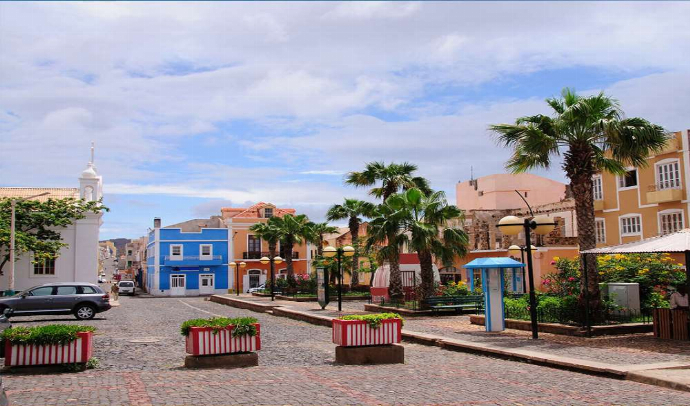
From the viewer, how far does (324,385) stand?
966 centimetres

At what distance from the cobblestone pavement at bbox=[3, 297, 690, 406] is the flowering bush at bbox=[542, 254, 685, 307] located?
8.11m

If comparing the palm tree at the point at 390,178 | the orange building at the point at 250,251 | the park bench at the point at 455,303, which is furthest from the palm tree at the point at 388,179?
the orange building at the point at 250,251

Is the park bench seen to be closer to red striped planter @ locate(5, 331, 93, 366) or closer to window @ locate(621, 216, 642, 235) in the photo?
window @ locate(621, 216, 642, 235)

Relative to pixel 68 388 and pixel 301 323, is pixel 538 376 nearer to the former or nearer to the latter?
pixel 68 388

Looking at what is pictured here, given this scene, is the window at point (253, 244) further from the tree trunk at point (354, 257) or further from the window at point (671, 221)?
the window at point (671, 221)

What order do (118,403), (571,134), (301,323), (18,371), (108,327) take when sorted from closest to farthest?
(118,403), (18,371), (571,134), (108,327), (301,323)

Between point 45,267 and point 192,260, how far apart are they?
27669 millimetres

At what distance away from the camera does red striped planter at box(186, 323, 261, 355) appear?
37.0 feet

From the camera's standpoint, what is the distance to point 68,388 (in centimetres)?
923

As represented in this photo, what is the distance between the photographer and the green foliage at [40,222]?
3381 cm

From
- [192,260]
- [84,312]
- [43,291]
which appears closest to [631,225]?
[84,312]

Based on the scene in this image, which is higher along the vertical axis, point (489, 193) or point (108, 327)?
point (489, 193)

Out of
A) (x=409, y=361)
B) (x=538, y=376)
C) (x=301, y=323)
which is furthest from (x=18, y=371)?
(x=301, y=323)

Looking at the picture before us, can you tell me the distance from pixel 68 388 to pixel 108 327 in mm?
12736
